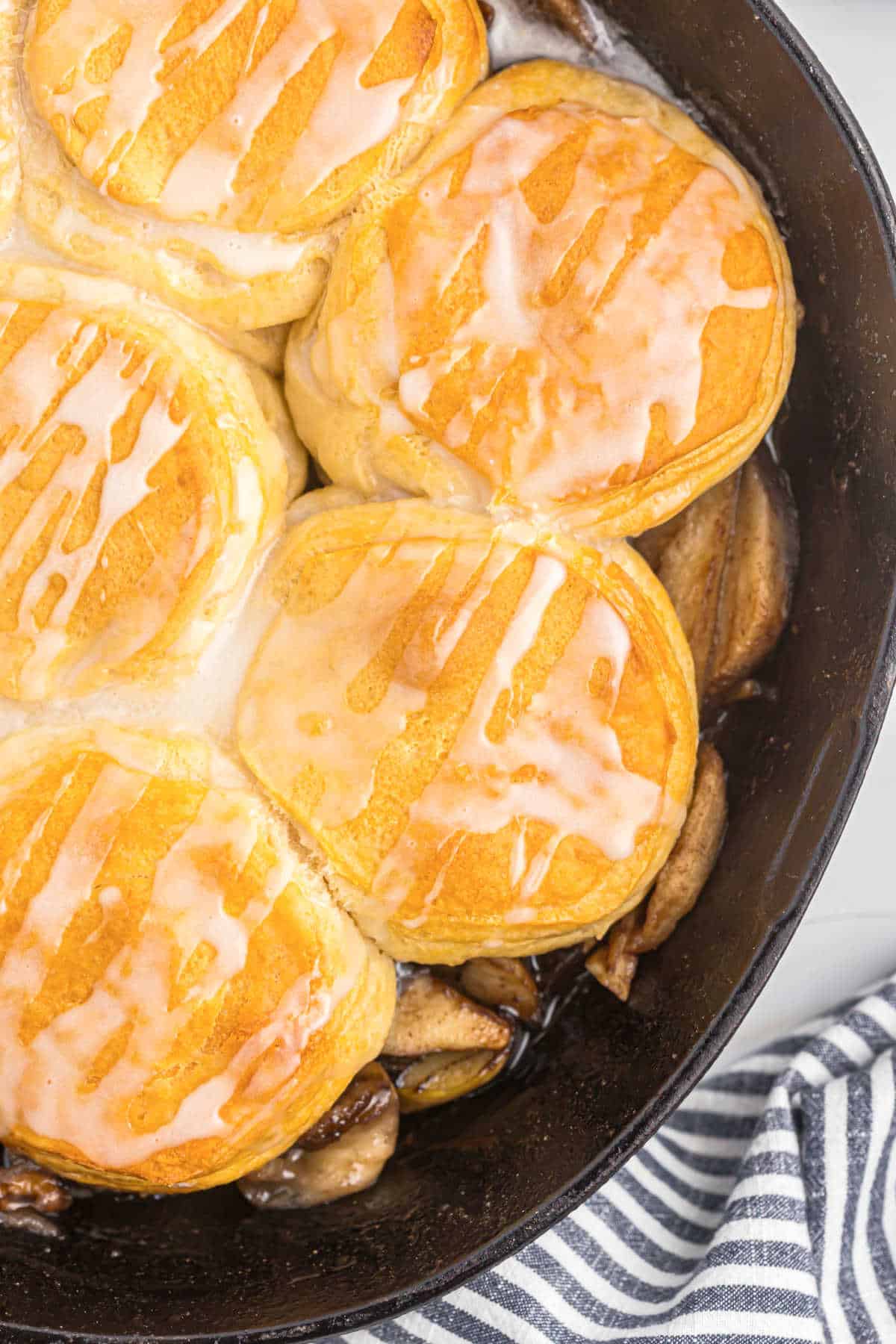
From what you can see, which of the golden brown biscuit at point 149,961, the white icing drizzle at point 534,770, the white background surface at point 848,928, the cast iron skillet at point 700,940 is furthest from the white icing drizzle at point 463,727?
the white background surface at point 848,928

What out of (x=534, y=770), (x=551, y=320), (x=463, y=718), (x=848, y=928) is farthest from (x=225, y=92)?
(x=848, y=928)

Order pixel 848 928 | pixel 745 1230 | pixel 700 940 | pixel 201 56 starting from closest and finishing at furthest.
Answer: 1. pixel 201 56
2. pixel 700 940
3. pixel 745 1230
4. pixel 848 928

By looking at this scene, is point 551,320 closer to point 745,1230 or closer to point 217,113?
point 217,113

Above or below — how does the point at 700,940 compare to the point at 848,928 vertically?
above

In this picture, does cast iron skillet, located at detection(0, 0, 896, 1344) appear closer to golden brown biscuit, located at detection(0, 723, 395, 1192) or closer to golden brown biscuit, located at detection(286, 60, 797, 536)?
golden brown biscuit, located at detection(286, 60, 797, 536)

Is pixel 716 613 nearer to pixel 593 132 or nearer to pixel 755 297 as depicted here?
pixel 755 297

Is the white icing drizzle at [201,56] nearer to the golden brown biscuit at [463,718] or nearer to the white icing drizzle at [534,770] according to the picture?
the golden brown biscuit at [463,718]

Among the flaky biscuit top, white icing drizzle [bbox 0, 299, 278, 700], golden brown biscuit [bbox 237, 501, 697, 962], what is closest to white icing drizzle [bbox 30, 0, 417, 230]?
the flaky biscuit top
